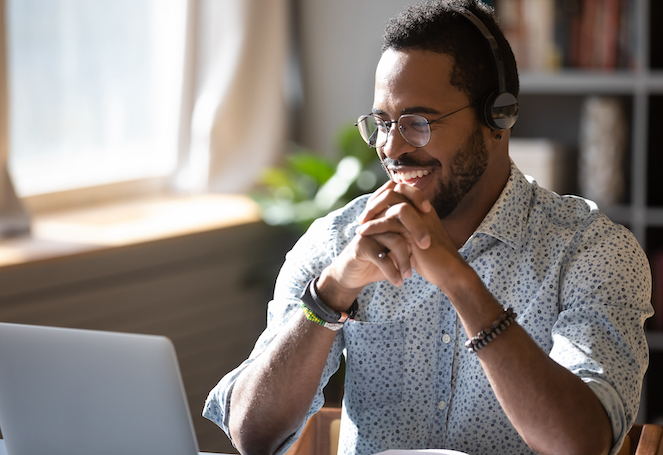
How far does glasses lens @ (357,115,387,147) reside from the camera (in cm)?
128

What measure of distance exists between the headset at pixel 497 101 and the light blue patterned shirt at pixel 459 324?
0.37 feet

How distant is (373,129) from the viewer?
4.51ft

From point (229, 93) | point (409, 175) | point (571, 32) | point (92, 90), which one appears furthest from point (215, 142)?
point (409, 175)

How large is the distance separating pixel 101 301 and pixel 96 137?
758 mm

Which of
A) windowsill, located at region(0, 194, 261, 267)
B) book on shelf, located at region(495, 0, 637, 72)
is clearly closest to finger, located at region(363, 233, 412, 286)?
windowsill, located at region(0, 194, 261, 267)

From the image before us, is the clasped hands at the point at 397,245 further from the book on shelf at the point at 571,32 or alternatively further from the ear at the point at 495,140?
the book on shelf at the point at 571,32

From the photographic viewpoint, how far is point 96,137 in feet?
8.71

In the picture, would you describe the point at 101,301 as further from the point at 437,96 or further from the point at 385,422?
the point at 437,96

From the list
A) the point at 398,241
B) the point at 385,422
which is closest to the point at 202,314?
the point at 385,422

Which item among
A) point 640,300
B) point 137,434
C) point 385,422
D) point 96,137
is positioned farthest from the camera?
point 96,137

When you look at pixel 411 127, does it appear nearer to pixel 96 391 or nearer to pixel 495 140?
pixel 495 140

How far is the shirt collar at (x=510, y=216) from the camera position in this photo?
1245 millimetres

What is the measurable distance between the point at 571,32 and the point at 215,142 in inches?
51.0

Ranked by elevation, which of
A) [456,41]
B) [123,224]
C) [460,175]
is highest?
[456,41]
